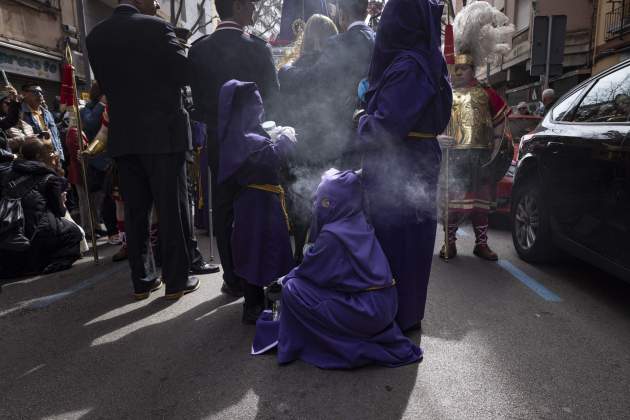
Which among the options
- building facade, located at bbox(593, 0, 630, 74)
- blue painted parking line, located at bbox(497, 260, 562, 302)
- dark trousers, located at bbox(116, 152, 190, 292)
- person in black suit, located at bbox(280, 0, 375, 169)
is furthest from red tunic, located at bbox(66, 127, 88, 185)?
building facade, located at bbox(593, 0, 630, 74)

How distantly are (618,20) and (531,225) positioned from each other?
1365 cm

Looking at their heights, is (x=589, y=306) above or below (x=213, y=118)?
below

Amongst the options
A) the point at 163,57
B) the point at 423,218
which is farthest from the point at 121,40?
the point at 423,218

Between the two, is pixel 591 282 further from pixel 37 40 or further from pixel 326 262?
pixel 37 40

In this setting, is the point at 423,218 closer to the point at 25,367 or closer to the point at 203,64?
the point at 203,64

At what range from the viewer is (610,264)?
3312 mm

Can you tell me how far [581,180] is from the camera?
3.65 meters

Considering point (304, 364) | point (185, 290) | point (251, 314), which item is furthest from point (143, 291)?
point (304, 364)

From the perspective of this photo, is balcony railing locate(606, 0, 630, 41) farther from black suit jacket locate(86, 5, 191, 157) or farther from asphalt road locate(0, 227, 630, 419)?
black suit jacket locate(86, 5, 191, 157)

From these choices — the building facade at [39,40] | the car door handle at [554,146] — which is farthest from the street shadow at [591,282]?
the building facade at [39,40]

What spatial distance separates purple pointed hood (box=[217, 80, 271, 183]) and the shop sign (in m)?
10.3

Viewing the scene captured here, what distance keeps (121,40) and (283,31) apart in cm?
632

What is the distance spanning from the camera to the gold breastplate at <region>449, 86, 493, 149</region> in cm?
465

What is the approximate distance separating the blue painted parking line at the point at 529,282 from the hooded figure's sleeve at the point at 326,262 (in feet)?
6.58
